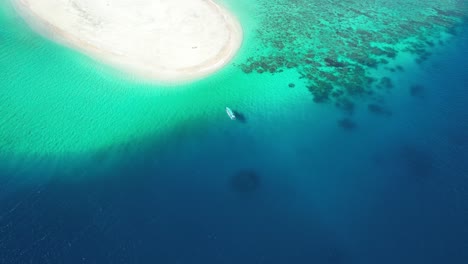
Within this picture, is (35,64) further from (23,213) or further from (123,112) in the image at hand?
(23,213)

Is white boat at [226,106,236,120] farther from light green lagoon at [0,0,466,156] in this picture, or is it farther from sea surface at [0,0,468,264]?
sea surface at [0,0,468,264]

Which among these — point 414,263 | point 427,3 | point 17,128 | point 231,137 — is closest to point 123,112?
point 17,128

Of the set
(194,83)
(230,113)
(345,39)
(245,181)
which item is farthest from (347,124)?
(345,39)

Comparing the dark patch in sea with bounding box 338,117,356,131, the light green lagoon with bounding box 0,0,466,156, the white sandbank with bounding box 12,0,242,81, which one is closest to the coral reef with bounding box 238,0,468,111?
the light green lagoon with bounding box 0,0,466,156

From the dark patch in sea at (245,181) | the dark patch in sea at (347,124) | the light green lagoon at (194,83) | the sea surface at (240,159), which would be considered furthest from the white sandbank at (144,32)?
the dark patch in sea at (347,124)

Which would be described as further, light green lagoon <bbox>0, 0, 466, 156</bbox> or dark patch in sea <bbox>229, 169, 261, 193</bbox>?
light green lagoon <bbox>0, 0, 466, 156</bbox>

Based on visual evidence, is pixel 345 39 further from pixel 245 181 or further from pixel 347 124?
pixel 245 181

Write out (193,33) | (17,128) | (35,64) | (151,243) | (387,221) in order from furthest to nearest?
(193,33) < (35,64) < (17,128) < (387,221) < (151,243)
